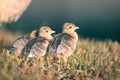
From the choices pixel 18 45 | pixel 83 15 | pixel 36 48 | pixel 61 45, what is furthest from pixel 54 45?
pixel 83 15

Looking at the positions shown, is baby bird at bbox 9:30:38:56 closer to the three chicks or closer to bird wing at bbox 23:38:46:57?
the three chicks

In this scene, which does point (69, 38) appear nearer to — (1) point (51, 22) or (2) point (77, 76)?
(2) point (77, 76)

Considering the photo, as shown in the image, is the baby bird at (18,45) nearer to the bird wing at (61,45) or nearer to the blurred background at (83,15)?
the bird wing at (61,45)

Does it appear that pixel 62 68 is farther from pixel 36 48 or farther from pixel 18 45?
pixel 18 45

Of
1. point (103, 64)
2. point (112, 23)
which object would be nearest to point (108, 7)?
point (112, 23)

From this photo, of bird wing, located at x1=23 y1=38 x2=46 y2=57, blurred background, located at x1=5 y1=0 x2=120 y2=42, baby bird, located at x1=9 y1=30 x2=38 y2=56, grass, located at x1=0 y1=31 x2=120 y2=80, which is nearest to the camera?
grass, located at x1=0 y1=31 x2=120 y2=80

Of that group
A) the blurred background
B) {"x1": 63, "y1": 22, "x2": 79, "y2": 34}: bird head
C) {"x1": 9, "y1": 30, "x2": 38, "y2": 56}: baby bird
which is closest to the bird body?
{"x1": 9, "y1": 30, "x2": 38, "y2": 56}: baby bird
